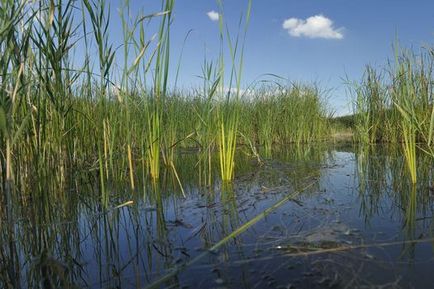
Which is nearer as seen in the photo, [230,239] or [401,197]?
[230,239]

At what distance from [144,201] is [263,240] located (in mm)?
1441

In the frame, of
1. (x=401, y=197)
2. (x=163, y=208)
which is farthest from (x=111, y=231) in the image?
(x=401, y=197)

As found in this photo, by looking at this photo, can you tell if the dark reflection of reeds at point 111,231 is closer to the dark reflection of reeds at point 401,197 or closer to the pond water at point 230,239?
the pond water at point 230,239

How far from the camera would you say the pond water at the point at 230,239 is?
1.46 metres

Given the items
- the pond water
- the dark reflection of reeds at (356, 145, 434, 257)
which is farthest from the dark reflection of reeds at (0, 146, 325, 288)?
the dark reflection of reeds at (356, 145, 434, 257)

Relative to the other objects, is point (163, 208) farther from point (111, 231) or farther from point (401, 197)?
point (401, 197)

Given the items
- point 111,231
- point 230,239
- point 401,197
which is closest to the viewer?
point 230,239

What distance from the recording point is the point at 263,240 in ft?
6.22

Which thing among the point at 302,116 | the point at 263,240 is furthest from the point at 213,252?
the point at 302,116

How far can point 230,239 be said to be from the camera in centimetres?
194

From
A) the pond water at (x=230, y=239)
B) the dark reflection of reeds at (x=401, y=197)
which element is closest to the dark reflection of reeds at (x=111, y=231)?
the pond water at (x=230, y=239)

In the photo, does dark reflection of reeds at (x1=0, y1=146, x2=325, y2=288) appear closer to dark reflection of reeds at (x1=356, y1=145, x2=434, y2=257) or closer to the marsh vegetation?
the marsh vegetation

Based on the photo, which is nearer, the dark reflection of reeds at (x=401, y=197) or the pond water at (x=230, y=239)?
the pond water at (x=230, y=239)

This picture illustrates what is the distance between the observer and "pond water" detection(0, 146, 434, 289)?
1.46m
